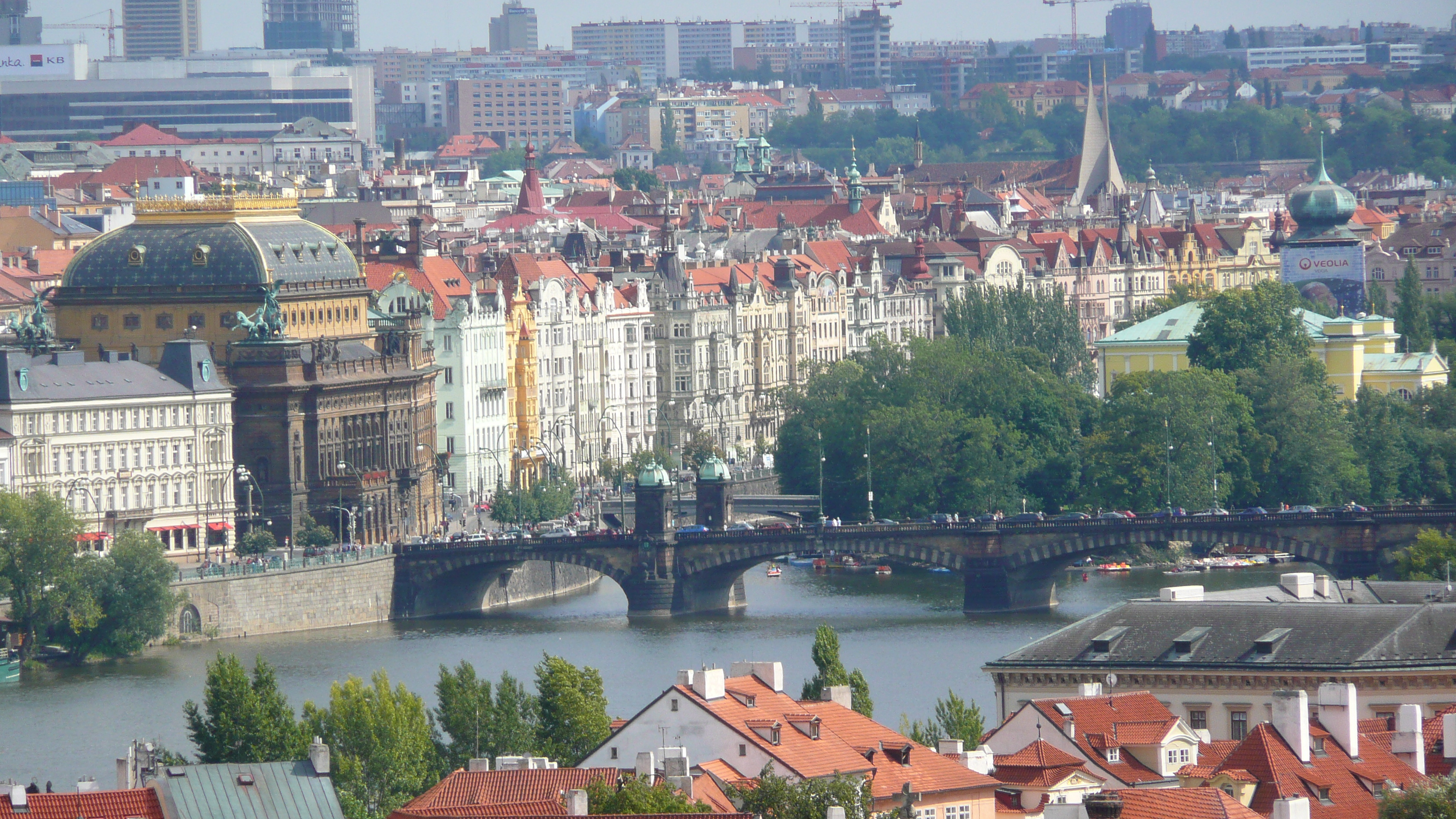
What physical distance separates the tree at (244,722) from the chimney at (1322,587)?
18879 mm

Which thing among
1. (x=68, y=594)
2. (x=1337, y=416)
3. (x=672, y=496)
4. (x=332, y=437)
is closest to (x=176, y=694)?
(x=68, y=594)

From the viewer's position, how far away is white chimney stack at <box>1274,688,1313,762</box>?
60.3 metres

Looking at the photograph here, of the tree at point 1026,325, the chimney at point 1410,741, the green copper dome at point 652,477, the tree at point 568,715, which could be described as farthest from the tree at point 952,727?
the tree at point 1026,325

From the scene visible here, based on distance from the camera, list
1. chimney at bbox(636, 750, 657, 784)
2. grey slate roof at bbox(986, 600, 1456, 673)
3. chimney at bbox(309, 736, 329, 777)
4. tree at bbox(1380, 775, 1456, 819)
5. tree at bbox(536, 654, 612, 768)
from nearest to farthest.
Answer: tree at bbox(1380, 775, 1456, 819) → chimney at bbox(636, 750, 657, 784) → chimney at bbox(309, 736, 329, 777) → grey slate roof at bbox(986, 600, 1456, 673) → tree at bbox(536, 654, 612, 768)

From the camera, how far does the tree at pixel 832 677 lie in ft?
244

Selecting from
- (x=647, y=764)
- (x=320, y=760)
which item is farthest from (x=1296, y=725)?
(x=320, y=760)

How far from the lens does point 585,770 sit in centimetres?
5588

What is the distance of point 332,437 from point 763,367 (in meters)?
41.1

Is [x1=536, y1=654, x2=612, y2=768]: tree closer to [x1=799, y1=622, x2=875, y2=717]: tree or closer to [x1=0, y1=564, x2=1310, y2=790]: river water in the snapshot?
[x1=799, y1=622, x2=875, y2=717]: tree

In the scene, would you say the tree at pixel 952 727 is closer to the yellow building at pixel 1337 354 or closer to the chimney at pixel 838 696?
the chimney at pixel 838 696

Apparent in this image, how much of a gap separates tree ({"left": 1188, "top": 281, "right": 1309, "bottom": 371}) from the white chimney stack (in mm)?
89987

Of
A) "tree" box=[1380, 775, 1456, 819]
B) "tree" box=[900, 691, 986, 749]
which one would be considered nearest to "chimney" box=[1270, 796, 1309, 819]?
"tree" box=[1380, 775, 1456, 819]

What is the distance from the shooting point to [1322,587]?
81.8m

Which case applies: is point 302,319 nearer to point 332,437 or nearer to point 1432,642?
point 332,437
